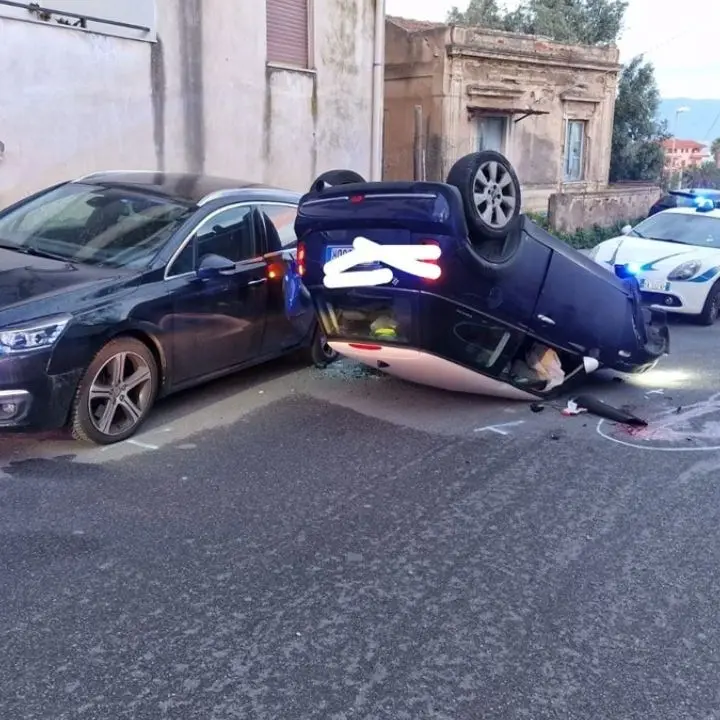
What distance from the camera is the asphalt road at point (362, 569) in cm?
315

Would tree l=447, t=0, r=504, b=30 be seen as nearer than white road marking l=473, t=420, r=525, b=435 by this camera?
No

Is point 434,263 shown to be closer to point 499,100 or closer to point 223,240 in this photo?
point 223,240

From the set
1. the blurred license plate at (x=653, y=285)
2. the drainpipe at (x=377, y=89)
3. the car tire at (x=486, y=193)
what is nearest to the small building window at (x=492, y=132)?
the drainpipe at (x=377, y=89)

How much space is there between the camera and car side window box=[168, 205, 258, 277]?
19.7ft

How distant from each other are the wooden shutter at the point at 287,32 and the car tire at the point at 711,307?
718 centimetres

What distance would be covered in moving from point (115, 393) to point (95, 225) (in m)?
1.38

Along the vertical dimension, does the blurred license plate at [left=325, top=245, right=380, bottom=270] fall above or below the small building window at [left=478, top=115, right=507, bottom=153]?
below

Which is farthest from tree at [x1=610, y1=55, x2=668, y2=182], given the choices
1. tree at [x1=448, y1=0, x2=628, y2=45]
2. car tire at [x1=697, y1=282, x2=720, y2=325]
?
car tire at [x1=697, y1=282, x2=720, y2=325]

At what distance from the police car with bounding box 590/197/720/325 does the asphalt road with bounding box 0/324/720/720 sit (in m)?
4.35

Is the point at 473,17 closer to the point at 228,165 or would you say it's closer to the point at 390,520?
the point at 228,165

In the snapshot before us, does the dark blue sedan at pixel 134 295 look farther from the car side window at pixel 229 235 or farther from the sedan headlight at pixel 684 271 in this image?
the sedan headlight at pixel 684 271

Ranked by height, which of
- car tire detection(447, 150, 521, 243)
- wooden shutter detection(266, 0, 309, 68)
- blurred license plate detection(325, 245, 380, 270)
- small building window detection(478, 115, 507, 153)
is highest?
wooden shutter detection(266, 0, 309, 68)

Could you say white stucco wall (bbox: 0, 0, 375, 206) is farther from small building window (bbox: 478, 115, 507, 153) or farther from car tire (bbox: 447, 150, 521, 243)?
car tire (bbox: 447, 150, 521, 243)

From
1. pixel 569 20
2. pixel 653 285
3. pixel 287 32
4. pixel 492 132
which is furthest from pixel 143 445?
pixel 569 20
